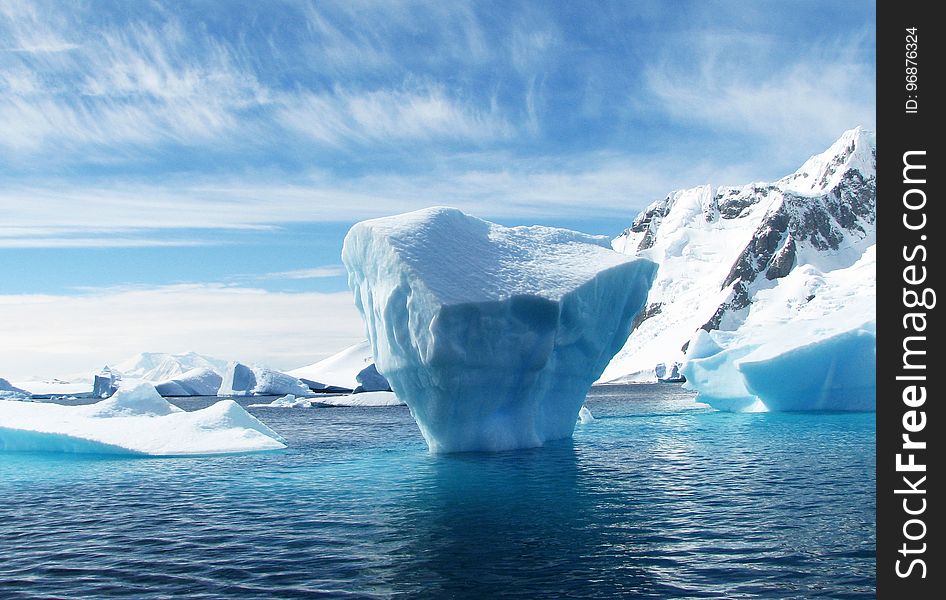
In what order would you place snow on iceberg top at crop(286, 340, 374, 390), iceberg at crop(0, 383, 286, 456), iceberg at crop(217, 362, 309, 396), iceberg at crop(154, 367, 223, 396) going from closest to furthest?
iceberg at crop(0, 383, 286, 456) < iceberg at crop(217, 362, 309, 396) < iceberg at crop(154, 367, 223, 396) < snow on iceberg top at crop(286, 340, 374, 390)

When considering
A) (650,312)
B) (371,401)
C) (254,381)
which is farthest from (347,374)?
(650,312)

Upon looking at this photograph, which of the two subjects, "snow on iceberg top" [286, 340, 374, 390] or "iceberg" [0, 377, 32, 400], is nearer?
"iceberg" [0, 377, 32, 400]

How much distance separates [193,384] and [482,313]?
81.3 metres

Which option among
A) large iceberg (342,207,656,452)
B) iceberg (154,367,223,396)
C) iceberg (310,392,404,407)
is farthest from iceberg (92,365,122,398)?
large iceberg (342,207,656,452)

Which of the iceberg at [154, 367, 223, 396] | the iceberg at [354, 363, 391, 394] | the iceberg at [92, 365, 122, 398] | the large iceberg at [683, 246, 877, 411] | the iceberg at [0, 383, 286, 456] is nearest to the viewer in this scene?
the iceberg at [0, 383, 286, 456]

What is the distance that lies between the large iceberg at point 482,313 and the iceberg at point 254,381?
6566 centimetres

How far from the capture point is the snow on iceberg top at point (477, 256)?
19891mm

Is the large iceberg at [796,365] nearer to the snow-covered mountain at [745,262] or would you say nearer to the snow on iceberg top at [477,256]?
the snow on iceberg top at [477,256]

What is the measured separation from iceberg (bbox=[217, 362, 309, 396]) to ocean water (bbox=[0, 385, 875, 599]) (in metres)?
65.1

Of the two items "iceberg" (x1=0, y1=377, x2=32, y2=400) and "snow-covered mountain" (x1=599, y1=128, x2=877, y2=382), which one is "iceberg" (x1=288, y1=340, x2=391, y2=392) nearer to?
"iceberg" (x1=0, y1=377, x2=32, y2=400)

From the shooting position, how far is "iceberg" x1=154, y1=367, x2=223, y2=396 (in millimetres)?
91500

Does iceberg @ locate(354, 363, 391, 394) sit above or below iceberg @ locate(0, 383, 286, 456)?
above

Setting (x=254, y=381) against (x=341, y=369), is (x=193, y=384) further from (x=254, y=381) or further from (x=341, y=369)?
(x=341, y=369)
